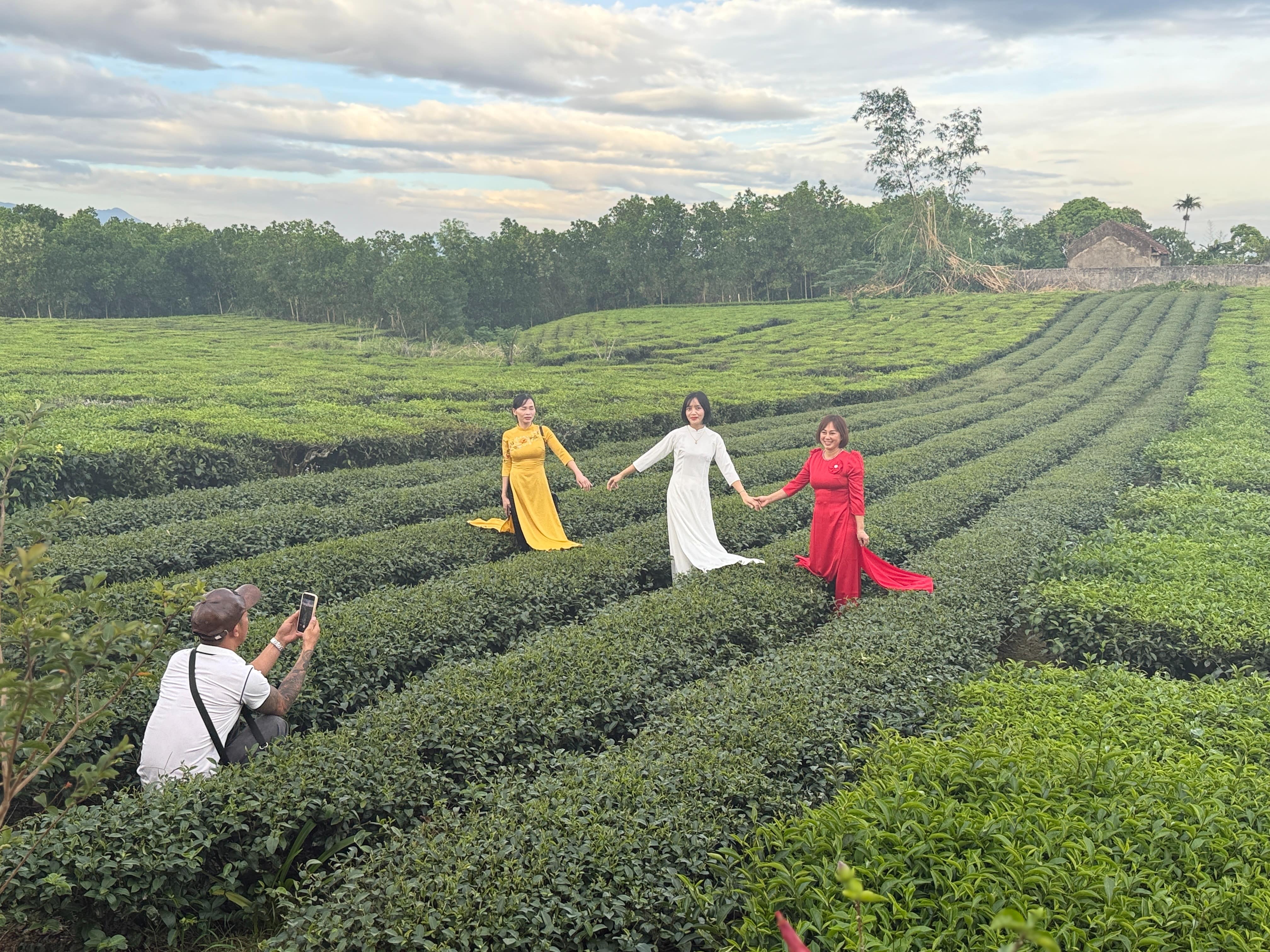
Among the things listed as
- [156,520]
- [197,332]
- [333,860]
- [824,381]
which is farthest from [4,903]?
[197,332]

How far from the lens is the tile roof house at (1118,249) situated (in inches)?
2402

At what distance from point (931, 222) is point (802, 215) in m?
10.9

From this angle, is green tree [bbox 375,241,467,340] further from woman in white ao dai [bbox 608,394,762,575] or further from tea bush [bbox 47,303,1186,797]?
woman in white ao dai [bbox 608,394,762,575]

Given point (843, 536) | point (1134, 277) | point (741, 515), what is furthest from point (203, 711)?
point (1134, 277)

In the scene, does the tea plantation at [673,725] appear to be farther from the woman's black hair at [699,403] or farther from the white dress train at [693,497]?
the woman's black hair at [699,403]

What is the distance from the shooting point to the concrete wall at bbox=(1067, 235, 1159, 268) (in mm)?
61188

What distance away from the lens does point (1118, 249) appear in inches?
2443

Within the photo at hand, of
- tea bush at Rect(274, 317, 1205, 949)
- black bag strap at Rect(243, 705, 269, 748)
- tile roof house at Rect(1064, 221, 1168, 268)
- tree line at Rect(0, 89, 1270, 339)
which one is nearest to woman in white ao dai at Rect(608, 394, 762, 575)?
tea bush at Rect(274, 317, 1205, 949)

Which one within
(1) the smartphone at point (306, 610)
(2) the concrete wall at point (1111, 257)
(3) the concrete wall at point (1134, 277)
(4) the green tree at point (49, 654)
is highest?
(2) the concrete wall at point (1111, 257)

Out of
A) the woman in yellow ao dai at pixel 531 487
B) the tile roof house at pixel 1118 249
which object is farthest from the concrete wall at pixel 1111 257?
the woman in yellow ao dai at pixel 531 487

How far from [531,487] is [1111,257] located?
2610 inches

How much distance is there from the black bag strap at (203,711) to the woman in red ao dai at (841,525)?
5.29 meters

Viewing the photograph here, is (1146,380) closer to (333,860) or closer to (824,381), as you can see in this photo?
(824,381)

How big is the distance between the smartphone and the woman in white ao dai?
13.6 ft
